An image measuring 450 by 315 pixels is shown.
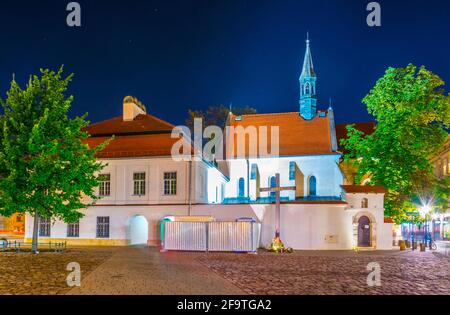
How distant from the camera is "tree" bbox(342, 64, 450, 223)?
33.4 metres

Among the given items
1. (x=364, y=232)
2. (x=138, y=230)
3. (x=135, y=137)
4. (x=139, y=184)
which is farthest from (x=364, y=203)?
(x=135, y=137)

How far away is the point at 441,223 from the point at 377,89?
24783 mm

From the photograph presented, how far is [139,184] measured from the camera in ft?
116

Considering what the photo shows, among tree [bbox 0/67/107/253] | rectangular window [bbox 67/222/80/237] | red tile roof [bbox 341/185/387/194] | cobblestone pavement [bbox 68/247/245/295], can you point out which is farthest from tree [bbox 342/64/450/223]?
rectangular window [bbox 67/222/80/237]

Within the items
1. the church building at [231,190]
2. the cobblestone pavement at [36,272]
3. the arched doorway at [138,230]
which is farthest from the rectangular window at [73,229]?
the cobblestone pavement at [36,272]

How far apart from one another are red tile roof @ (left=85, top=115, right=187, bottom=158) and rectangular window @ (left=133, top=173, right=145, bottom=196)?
1.61 m

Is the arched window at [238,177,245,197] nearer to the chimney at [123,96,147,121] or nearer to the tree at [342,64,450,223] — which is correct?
the chimney at [123,96,147,121]

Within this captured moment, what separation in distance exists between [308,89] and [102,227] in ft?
89.0

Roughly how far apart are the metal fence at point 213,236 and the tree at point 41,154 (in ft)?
19.5

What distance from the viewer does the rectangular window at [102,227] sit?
115 ft

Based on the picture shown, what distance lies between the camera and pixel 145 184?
116ft

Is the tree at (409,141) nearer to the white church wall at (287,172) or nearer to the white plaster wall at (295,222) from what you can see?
the white plaster wall at (295,222)
